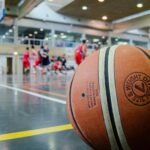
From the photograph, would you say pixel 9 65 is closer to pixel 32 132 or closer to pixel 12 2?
pixel 12 2

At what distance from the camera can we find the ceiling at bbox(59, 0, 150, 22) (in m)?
19.0

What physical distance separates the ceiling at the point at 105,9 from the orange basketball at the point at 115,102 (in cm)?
1804

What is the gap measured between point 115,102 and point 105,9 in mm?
20595

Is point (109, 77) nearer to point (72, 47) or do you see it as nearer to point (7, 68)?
point (7, 68)

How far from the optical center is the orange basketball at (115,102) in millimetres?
1230

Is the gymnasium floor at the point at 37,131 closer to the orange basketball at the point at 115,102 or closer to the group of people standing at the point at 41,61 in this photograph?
the orange basketball at the point at 115,102

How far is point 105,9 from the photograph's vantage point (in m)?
21.1

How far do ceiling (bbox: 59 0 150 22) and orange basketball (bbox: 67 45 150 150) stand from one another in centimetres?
1804

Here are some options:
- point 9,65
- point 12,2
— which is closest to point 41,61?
point 12,2

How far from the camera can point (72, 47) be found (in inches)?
1046

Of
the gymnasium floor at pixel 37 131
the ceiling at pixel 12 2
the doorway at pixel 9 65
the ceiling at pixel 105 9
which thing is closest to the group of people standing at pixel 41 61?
the ceiling at pixel 12 2

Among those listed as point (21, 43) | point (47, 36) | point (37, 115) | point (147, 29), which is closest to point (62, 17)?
point (47, 36)

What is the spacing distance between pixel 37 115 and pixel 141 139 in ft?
4.95

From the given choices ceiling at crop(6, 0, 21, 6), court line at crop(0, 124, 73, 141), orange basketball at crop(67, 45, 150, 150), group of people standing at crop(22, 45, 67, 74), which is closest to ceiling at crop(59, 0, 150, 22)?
ceiling at crop(6, 0, 21, 6)
